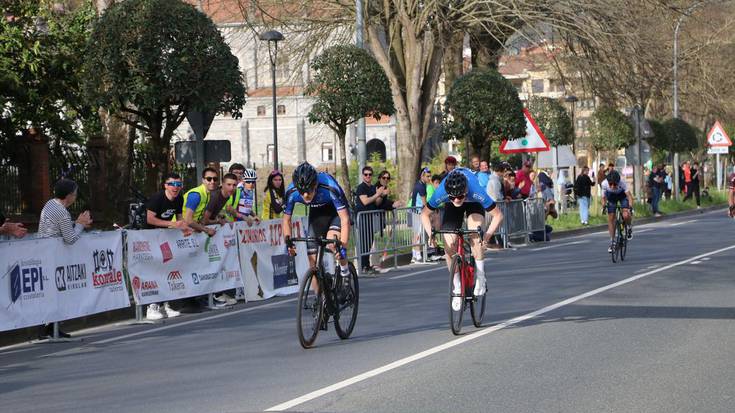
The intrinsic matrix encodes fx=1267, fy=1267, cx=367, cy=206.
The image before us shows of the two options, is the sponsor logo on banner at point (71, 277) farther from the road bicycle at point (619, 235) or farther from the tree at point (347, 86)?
the tree at point (347, 86)

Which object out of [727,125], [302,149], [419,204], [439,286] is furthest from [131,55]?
[302,149]

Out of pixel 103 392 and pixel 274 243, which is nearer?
pixel 103 392

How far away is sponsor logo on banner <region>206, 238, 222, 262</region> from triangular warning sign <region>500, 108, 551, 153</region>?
49.5 ft

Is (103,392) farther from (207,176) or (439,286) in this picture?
(439,286)

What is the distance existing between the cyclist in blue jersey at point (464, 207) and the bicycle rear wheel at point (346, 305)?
0.91m

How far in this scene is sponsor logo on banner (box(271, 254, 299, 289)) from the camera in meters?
18.2

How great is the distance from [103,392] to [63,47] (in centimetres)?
1608

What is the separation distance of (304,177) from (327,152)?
7463 cm

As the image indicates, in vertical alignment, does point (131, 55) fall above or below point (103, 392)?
above

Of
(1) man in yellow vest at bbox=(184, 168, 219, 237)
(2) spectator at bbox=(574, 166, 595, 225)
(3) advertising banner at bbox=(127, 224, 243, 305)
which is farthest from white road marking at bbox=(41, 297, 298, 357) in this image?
(2) spectator at bbox=(574, 166, 595, 225)

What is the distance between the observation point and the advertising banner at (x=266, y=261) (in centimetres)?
1748

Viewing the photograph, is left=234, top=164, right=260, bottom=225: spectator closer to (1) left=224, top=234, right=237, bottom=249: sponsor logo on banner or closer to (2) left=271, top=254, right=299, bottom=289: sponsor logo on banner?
(1) left=224, top=234, right=237, bottom=249: sponsor logo on banner

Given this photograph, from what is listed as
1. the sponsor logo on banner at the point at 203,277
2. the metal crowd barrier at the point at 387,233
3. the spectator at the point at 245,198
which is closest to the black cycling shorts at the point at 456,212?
the sponsor logo on banner at the point at 203,277

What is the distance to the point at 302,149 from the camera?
285 feet
